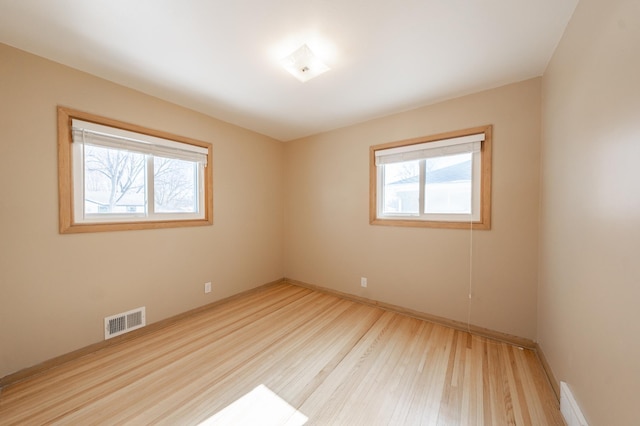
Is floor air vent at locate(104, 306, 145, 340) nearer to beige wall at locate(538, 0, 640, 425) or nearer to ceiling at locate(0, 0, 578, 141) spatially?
ceiling at locate(0, 0, 578, 141)

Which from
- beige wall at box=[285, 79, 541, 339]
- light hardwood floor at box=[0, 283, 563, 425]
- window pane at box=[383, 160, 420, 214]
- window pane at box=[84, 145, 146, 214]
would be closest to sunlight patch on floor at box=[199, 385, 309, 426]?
light hardwood floor at box=[0, 283, 563, 425]

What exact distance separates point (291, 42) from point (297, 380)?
2.37m

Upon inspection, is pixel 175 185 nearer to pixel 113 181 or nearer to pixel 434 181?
pixel 113 181

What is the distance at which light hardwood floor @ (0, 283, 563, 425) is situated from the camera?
1.32 m

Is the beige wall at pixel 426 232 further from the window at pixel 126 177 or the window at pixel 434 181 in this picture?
the window at pixel 126 177

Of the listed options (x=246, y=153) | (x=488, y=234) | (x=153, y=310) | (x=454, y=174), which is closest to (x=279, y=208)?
(x=246, y=153)

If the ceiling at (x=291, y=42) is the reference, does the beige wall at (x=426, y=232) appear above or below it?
below

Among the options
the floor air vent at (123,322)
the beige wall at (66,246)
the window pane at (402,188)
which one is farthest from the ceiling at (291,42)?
the floor air vent at (123,322)

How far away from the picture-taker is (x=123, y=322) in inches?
80.7

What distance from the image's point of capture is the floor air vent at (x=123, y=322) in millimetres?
1968

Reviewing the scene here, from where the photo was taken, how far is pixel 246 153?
3.16 meters

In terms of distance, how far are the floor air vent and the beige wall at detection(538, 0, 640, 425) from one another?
3.16 m

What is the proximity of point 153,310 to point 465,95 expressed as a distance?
3776mm

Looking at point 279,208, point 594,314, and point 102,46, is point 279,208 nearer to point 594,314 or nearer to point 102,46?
point 102,46
